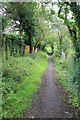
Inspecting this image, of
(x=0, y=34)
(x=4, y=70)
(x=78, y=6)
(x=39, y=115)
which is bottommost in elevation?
(x=39, y=115)

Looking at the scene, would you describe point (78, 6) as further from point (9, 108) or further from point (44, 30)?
→ point (44, 30)

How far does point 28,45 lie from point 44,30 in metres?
4.61

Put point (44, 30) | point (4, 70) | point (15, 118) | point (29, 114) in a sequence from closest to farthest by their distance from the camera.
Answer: point (15, 118) < point (29, 114) < point (4, 70) < point (44, 30)

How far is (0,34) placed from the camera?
14109 millimetres

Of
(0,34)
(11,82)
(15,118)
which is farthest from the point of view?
(0,34)

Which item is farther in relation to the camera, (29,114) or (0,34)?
(0,34)

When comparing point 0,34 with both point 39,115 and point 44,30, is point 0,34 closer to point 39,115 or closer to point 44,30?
point 39,115

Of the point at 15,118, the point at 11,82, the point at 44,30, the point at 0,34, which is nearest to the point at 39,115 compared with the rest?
the point at 15,118

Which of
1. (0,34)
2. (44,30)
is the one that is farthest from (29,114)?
(44,30)

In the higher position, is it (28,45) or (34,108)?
(28,45)

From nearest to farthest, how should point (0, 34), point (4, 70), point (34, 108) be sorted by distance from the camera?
point (34, 108) → point (4, 70) → point (0, 34)

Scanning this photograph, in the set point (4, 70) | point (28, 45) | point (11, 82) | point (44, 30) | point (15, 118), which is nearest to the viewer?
point (15, 118)

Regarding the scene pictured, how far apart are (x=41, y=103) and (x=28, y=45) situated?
2129cm

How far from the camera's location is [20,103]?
325 inches
